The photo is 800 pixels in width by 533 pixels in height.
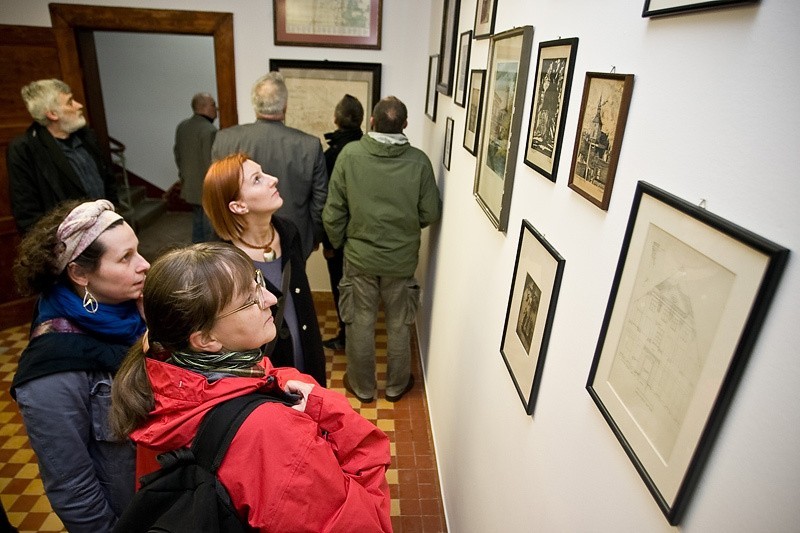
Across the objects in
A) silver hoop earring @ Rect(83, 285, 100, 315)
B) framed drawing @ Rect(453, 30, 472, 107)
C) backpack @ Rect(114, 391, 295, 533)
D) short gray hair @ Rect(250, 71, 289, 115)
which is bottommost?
backpack @ Rect(114, 391, 295, 533)

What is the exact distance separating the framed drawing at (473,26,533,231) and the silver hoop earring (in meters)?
1.21

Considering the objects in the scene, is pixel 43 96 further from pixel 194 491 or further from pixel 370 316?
pixel 194 491

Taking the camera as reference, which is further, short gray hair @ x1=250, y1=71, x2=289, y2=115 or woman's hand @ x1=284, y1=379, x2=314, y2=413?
short gray hair @ x1=250, y1=71, x2=289, y2=115

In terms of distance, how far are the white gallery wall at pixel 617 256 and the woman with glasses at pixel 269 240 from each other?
70 centimetres

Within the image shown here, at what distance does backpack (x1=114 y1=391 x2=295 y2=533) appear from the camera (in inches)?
33.3

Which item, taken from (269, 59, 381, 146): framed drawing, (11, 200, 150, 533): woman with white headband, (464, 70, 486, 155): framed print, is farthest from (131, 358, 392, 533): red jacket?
(269, 59, 381, 146): framed drawing

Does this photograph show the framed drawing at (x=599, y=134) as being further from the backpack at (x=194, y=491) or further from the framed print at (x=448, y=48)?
the framed print at (x=448, y=48)

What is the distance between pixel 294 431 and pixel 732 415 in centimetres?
73

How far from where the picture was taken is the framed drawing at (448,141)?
8.99ft

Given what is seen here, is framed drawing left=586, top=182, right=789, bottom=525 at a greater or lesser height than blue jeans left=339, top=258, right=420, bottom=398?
greater

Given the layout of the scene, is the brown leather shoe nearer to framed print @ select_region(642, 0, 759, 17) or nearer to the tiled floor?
the tiled floor

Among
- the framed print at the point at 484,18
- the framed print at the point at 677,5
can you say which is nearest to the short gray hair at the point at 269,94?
the framed print at the point at 484,18

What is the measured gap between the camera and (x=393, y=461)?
2822mm

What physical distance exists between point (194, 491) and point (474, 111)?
177 centimetres
